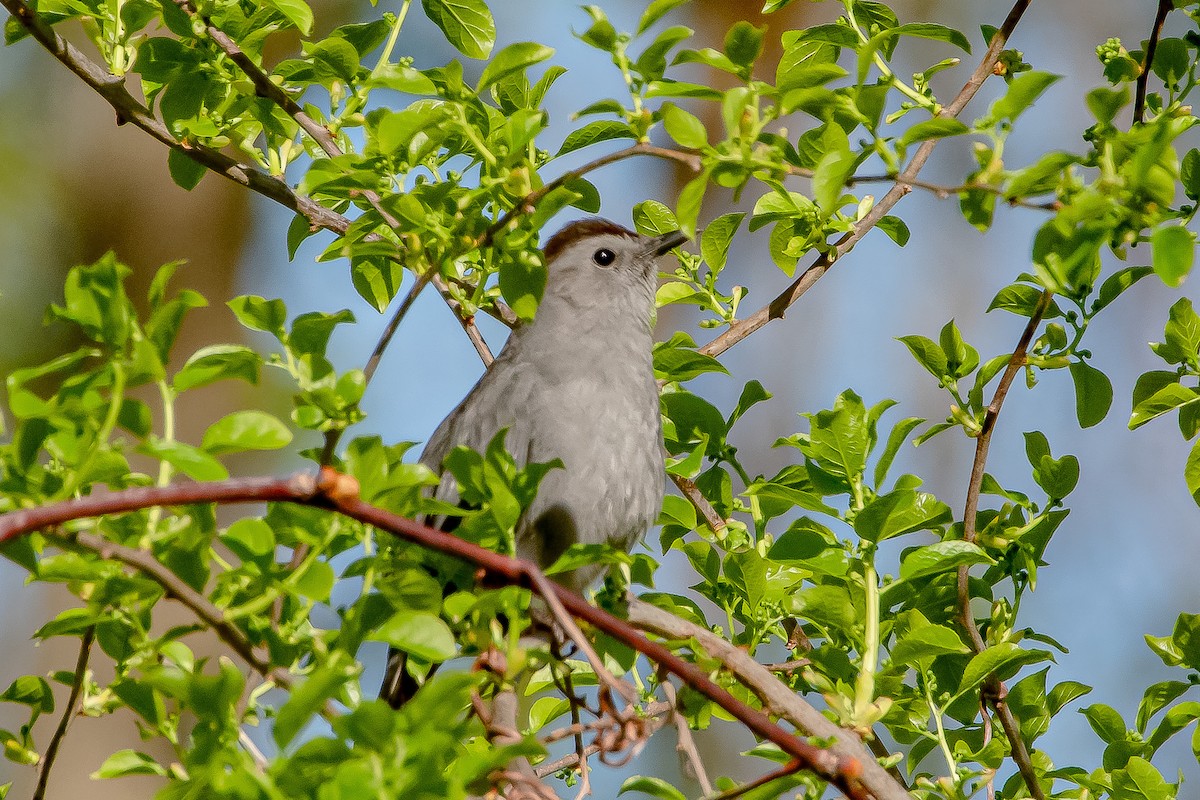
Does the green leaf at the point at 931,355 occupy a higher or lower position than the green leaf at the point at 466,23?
lower

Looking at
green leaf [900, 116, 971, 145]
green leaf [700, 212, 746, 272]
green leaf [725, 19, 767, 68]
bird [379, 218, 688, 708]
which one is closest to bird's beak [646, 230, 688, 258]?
bird [379, 218, 688, 708]

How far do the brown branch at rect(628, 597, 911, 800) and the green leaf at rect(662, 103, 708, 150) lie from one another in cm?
85

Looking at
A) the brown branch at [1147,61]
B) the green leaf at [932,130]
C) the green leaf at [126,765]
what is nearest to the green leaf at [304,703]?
the green leaf at [126,765]

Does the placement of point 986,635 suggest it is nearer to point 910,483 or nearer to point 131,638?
point 910,483

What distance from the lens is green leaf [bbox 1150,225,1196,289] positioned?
1530mm

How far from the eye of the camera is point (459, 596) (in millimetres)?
1729

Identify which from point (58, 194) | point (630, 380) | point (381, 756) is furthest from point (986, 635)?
point (58, 194)

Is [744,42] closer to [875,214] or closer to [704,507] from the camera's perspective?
[875,214]

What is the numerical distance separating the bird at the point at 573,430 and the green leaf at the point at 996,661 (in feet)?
3.51

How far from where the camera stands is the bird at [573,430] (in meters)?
3.28

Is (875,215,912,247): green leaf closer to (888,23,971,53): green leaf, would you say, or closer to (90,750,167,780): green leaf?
(888,23,971,53): green leaf

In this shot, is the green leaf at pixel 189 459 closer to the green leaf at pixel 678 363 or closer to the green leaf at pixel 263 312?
the green leaf at pixel 263 312

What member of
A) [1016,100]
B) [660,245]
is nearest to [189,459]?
[1016,100]

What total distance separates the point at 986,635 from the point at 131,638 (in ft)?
5.91
